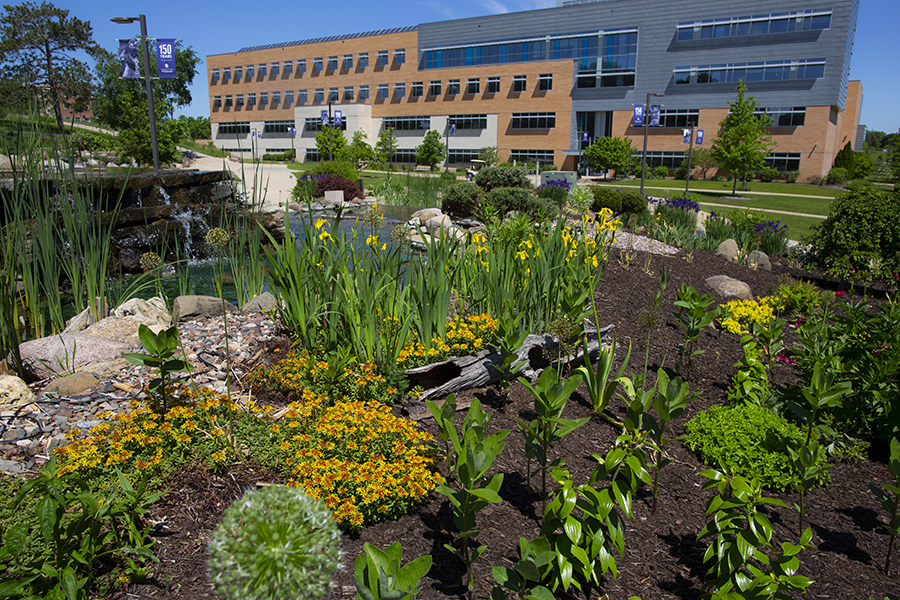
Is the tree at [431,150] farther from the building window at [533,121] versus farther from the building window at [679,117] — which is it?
the building window at [679,117]

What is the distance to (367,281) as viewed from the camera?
428 centimetres

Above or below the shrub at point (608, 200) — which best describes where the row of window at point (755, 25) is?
above

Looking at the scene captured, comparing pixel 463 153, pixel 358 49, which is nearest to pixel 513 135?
pixel 463 153

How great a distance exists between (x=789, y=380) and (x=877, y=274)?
Result: 218 inches

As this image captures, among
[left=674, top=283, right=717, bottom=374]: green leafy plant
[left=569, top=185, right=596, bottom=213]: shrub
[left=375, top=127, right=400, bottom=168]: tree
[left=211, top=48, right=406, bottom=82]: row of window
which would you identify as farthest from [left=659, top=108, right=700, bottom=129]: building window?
[left=674, top=283, right=717, bottom=374]: green leafy plant

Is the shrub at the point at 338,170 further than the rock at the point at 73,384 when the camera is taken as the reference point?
Yes

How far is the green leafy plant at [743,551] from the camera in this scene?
78.9 inches

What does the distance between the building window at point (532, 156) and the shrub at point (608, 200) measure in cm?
3693

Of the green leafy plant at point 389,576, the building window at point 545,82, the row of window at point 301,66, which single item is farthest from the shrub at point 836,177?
the green leafy plant at point 389,576

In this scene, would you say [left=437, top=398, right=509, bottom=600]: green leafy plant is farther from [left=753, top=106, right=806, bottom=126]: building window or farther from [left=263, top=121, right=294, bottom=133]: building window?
[left=263, top=121, right=294, bottom=133]: building window

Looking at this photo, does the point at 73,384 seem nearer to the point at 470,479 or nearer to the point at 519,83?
the point at 470,479

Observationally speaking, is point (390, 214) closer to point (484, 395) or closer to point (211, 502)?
point (484, 395)

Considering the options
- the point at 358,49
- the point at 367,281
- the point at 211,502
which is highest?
the point at 358,49

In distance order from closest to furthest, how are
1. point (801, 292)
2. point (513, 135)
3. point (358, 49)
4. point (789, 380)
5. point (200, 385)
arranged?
point (200, 385) → point (789, 380) → point (801, 292) → point (513, 135) → point (358, 49)
